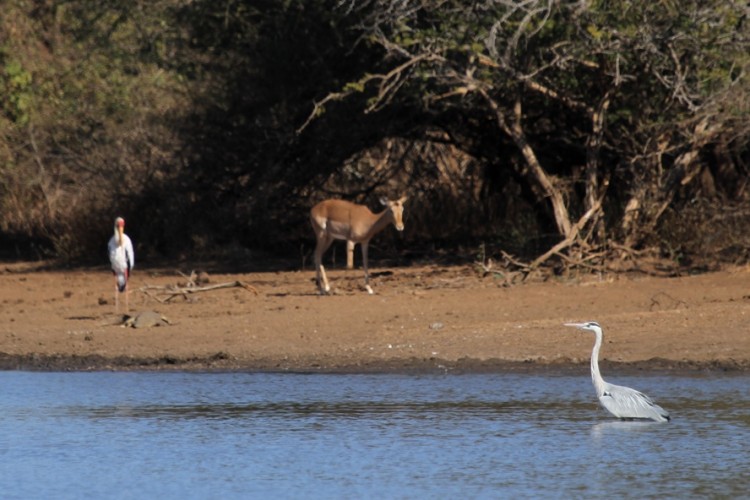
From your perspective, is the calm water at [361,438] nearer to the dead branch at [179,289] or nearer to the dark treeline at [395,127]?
the dead branch at [179,289]

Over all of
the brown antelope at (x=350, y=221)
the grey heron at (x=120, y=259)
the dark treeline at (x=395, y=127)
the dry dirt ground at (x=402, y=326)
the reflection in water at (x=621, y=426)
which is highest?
the dark treeline at (x=395, y=127)

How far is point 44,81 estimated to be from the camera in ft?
76.4

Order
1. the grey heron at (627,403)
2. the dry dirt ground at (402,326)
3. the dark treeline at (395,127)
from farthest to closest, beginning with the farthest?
1. the dark treeline at (395,127)
2. the dry dirt ground at (402,326)
3. the grey heron at (627,403)

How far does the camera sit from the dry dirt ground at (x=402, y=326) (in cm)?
1145

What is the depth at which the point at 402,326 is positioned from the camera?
12883 millimetres

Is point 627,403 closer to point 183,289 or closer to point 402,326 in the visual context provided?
point 402,326

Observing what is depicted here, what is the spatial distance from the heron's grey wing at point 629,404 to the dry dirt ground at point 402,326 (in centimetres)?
211

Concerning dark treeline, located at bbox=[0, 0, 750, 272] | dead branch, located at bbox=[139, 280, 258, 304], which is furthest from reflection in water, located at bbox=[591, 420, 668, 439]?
dead branch, located at bbox=[139, 280, 258, 304]

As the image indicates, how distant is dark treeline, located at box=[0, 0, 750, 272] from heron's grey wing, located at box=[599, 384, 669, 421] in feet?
18.4

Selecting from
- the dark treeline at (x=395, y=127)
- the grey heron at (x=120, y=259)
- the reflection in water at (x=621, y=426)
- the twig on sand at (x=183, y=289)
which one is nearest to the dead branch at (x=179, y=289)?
the twig on sand at (x=183, y=289)

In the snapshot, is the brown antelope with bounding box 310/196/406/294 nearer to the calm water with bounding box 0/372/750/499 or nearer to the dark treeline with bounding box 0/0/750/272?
the dark treeline with bounding box 0/0/750/272

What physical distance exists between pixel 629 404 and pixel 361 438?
175 centimetres

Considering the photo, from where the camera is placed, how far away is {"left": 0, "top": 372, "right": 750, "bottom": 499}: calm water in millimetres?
7562

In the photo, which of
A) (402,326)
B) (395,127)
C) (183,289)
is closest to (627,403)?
(402,326)
